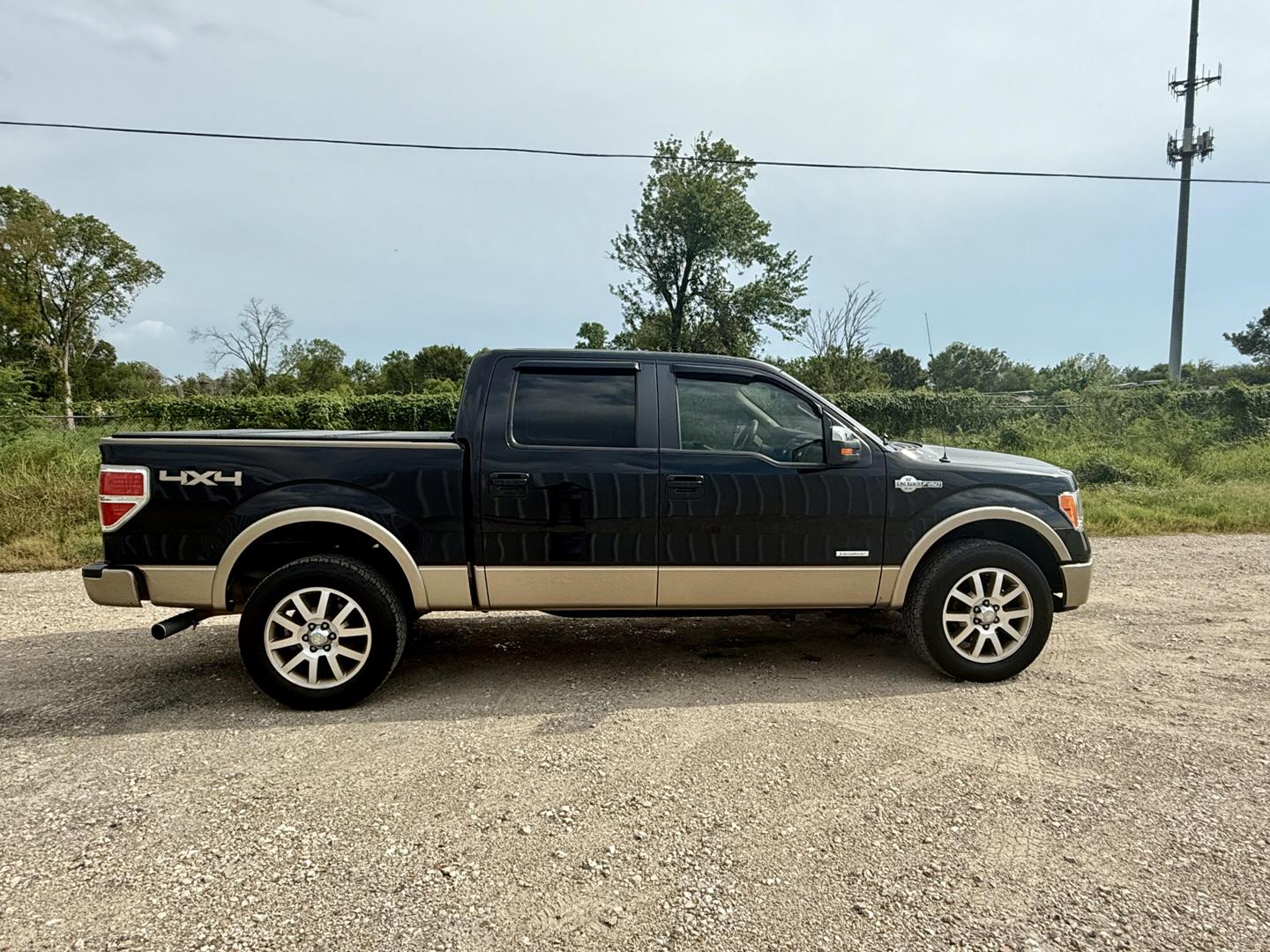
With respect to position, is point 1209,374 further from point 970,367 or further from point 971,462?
point 971,462

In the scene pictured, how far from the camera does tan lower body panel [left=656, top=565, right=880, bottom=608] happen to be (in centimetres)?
400

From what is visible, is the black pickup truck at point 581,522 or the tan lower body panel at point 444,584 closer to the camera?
the black pickup truck at point 581,522

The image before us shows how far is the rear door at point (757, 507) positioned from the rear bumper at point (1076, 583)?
3.76 ft

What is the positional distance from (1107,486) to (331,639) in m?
13.0

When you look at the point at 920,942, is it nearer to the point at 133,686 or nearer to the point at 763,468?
the point at 763,468

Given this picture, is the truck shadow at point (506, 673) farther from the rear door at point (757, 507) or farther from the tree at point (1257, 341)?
the tree at point (1257, 341)

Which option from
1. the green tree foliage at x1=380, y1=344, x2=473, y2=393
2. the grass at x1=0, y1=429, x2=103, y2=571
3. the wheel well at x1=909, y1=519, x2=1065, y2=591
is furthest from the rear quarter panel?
the green tree foliage at x1=380, y1=344, x2=473, y2=393

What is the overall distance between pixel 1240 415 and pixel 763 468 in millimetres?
21159

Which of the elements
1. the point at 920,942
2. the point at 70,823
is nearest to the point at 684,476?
the point at 920,942

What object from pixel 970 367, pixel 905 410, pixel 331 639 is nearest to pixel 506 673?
pixel 331 639

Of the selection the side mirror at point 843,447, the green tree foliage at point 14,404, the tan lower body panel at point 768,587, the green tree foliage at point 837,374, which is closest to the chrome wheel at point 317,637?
the tan lower body panel at point 768,587

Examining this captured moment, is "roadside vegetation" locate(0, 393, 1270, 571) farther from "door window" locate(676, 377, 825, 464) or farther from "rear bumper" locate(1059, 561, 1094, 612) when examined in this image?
"door window" locate(676, 377, 825, 464)

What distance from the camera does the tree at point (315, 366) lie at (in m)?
50.4

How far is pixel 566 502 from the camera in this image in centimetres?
391
